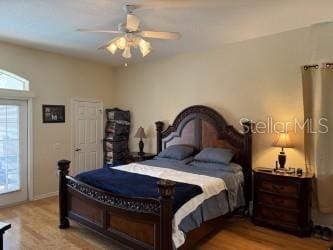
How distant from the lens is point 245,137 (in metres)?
4.16

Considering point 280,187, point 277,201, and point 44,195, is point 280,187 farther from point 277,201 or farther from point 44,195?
point 44,195

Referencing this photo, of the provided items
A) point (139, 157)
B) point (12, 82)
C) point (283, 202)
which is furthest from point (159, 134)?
point (12, 82)

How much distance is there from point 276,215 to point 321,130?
4.25 ft

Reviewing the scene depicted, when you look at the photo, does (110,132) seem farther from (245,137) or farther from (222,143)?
(245,137)

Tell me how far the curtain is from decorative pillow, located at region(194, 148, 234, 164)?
3.57 feet

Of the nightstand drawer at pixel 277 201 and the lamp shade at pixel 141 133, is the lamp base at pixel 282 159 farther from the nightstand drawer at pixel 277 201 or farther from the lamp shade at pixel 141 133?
the lamp shade at pixel 141 133

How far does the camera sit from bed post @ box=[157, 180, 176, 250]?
8.22 ft

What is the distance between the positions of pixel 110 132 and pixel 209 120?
252 centimetres

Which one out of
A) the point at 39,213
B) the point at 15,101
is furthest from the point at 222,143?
the point at 15,101

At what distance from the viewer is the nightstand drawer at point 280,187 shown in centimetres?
345

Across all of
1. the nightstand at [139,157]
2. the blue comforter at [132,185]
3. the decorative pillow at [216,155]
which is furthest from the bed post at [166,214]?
the nightstand at [139,157]

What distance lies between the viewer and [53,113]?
17.1ft

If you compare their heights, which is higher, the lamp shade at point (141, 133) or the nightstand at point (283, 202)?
the lamp shade at point (141, 133)

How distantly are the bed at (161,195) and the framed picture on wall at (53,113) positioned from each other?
177 centimetres
